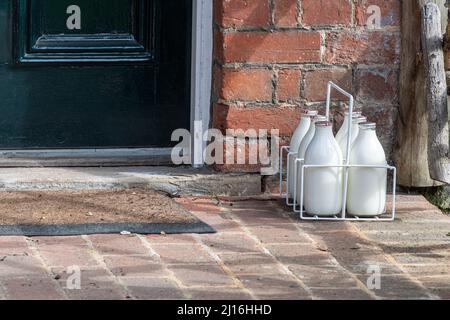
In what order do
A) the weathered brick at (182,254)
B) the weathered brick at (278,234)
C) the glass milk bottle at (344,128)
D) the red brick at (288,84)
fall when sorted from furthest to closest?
the red brick at (288,84), the glass milk bottle at (344,128), the weathered brick at (278,234), the weathered brick at (182,254)

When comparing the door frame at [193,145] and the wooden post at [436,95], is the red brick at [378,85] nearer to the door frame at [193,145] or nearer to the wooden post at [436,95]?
the wooden post at [436,95]

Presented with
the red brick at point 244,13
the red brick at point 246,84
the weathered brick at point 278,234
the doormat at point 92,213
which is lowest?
the weathered brick at point 278,234

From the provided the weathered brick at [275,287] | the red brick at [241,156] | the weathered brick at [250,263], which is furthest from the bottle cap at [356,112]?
the weathered brick at [275,287]

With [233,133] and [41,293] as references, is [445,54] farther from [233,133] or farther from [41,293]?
[41,293]

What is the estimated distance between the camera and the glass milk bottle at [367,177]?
17.1 feet

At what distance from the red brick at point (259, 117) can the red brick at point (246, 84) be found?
0.18ft

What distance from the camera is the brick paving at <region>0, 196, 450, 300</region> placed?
Answer: 426cm

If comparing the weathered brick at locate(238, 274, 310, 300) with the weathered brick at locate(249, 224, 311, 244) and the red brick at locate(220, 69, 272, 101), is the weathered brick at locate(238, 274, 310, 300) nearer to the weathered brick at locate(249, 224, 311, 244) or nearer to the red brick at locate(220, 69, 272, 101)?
the weathered brick at locate(249, 224, 311, 244)

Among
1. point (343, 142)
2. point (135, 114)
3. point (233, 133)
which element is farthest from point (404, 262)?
point (135, 114)

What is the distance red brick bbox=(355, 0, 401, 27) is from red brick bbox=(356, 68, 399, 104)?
8.7 inches

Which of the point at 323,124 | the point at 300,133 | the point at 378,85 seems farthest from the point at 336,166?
the point at 378,85

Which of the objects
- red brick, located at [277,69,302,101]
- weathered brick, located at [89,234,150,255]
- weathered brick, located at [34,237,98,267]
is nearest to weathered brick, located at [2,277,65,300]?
weathered brick, located at [34,237,98,267]

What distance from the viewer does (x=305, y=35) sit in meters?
5.55

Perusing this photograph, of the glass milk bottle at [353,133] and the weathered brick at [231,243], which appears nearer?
the weathered brick at [231,243]
